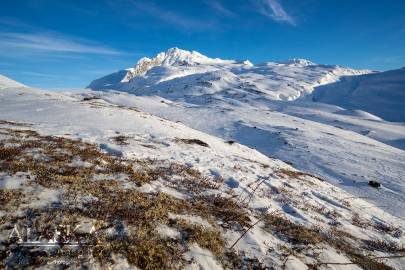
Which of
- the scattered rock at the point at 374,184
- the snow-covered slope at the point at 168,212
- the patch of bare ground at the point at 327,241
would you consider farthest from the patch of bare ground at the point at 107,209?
the scattered rock at the point at 374,184

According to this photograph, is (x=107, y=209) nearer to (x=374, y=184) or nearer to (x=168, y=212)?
(x=168, y=212)

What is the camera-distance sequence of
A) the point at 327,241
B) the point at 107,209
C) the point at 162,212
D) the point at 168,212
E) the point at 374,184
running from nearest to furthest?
the point at 107,209 < the point at 162,212 < the point at 168,212 < the point at 327,241 < the point at 374,184

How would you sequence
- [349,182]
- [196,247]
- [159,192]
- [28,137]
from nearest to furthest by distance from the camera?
[196,247] < [159,192] < [28,137] < [349,182]

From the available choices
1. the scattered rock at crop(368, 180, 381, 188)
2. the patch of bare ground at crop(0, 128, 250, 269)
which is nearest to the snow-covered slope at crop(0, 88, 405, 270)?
the patch of bare ground at crop(0, 128, 250, 269)

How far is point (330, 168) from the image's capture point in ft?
128

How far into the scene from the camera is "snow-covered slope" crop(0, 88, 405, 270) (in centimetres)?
881

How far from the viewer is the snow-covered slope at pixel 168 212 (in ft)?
28.9

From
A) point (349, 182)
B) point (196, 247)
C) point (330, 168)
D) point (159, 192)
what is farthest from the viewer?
point (330, 168)

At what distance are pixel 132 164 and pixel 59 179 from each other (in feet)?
15.3

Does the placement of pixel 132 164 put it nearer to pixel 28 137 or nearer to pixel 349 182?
pixel 28 137

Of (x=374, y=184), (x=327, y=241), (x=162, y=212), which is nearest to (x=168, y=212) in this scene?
(x=162, y=212)

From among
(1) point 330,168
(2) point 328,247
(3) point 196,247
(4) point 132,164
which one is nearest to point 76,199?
→ (3) point 196,247

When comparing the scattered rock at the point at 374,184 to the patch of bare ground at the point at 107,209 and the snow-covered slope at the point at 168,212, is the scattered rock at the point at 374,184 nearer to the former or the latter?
the snow-covered slope at the point at 168,212

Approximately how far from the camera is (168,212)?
36.7 ft
